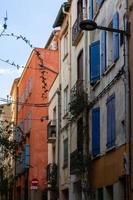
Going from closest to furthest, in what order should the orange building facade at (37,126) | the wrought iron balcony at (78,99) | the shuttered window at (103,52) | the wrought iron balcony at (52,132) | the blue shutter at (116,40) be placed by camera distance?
the blue shutter at (116,40)
the shuttered window at (103,52)
the wrought iron balcony at (78,99)
the wrought iron balcony at (52,132)
the orange building facade at (37,126)

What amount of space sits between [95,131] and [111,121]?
123 inches

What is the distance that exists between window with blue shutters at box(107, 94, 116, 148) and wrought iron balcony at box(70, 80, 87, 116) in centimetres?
447

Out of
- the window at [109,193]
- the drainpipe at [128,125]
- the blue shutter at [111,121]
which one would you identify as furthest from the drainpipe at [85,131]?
the drainpipe at [128,125]

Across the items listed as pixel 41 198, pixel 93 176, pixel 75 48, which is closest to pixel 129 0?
pixel 93 176

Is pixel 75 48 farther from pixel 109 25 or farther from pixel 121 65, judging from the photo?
pixel 121 65

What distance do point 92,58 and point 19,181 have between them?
34.8m

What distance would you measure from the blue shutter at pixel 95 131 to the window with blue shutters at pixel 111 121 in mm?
1964

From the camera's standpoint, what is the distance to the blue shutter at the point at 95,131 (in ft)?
79.0

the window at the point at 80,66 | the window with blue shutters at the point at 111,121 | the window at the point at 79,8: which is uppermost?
the window at the point at 79,8

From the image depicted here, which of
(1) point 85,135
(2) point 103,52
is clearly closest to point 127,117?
(2) point 103,52

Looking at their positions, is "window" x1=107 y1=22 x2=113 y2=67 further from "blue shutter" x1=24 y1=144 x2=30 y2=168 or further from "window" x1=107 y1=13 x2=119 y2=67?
"blue shutter" x1=24 y1=144 x2=30 y2=168

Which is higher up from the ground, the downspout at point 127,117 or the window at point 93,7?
the window at point 93,7

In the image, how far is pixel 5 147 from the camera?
19.4 m

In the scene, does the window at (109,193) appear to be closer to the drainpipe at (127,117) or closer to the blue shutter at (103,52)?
the drainpipe at (127,117)
